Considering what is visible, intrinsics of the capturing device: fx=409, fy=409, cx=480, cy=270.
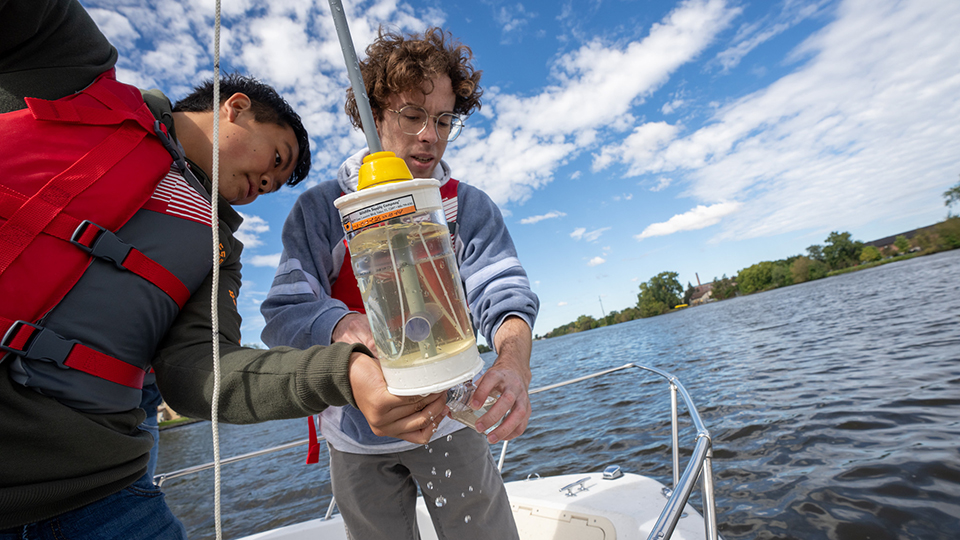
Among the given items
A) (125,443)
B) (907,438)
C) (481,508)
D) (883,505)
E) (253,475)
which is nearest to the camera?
(125,443)

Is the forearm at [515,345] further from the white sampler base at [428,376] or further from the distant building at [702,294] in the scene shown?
the distant building at [702,294]

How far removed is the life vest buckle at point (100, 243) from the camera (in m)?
1.06

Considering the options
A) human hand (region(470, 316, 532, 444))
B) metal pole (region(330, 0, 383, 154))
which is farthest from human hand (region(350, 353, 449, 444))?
metal pole (region(330, 0, 383, 154))

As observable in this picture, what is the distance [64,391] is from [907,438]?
7.77 m

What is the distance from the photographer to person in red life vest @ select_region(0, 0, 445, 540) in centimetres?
96

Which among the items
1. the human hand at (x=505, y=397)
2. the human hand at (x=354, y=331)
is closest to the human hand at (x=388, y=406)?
the human hand at (x=505, y=397)

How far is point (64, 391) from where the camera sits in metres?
1.00

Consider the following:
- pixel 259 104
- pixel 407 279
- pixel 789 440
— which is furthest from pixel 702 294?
pixel 407 279

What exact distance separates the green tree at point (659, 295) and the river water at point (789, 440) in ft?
252

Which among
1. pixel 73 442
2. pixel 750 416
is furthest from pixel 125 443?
pixel 750 416

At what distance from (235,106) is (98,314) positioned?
110 centimetres

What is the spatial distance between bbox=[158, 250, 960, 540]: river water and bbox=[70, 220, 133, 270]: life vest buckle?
5.13 m

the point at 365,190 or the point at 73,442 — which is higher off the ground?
the point at 365,190

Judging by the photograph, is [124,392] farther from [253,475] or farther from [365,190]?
[253,475]
